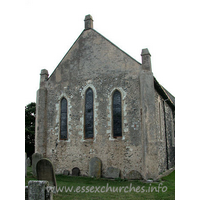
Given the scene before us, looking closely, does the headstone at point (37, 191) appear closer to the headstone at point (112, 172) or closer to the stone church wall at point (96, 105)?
the headstone at point (112, 172)

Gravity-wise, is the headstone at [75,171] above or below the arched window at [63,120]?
below

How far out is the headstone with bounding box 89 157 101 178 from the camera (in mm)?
12654

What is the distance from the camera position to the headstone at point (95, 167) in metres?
12.7

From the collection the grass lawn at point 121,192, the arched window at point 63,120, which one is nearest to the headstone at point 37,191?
the grass lawn at point 121,192

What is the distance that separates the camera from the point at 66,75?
15.8 m

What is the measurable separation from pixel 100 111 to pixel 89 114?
937mm

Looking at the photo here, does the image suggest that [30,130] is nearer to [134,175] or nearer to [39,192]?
[134,175]

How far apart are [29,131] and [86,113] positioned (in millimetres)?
13404

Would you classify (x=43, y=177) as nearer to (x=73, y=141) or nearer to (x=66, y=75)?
(x=73, y=141)

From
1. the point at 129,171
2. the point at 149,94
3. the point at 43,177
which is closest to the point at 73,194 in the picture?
the point at 43,177

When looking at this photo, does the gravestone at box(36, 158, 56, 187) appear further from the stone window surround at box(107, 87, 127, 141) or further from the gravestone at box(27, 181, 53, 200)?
the stone window surround at box(107, 87, 127, 141)

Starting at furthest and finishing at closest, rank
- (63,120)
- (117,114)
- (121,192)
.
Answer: (63,120) < (117,114) < (121,192)

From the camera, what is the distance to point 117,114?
13273mm

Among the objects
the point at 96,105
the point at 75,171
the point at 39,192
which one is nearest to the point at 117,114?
the point at 96,105
